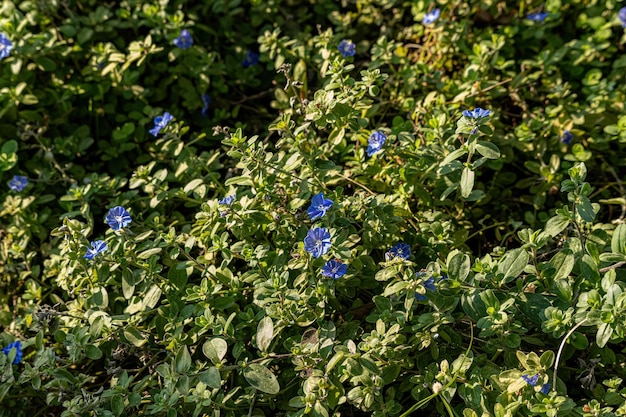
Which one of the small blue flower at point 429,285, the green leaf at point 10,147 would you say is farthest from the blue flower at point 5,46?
the small blue flower at point 429,285

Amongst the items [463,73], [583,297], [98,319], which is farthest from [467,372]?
[463,73]

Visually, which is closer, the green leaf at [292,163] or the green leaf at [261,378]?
the green leaf at [261,378]

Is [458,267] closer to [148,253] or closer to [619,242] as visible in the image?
[619,242]

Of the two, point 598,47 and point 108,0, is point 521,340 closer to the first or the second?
point 598,47

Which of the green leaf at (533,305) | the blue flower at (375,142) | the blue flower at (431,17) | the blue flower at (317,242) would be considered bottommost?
the green leaf at (533,305)

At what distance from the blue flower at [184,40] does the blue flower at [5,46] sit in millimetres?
741

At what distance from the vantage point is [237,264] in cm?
288

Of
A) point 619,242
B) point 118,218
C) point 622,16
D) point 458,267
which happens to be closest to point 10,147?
point 118,218

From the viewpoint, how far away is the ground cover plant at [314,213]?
228 centimetres

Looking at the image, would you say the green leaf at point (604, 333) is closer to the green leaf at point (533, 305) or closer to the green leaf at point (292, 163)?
the green leaf at point (533, 305)

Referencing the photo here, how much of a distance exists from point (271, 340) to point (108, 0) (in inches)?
90.6

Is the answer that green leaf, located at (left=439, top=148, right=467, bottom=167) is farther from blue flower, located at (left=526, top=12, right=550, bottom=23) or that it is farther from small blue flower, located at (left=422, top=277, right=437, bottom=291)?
blue flower, located at (left=526, top=12, right=550, bottom=23)

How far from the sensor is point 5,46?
340 centimetres

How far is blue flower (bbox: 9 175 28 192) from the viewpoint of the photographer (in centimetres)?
322
